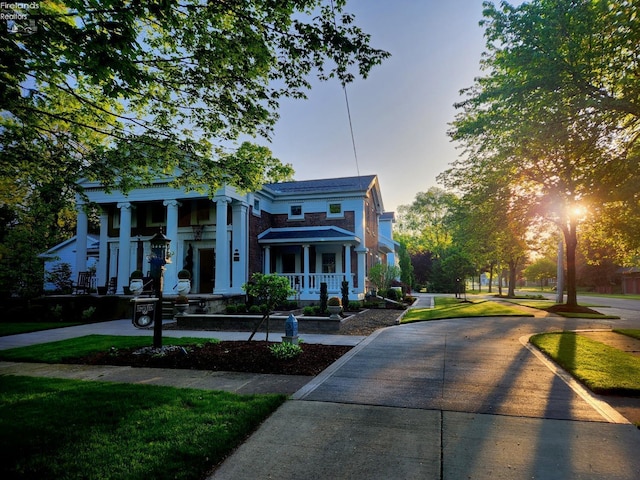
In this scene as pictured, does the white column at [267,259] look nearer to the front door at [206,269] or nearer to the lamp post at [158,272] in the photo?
the front door at [206,269]

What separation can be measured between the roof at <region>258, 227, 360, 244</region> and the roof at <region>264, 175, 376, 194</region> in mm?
2421

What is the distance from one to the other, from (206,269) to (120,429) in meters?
17.2

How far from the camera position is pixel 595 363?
21.7 feet

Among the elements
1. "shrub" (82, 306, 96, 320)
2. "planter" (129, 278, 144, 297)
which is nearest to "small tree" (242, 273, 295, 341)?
"shrub" (82, 306, 96, 320)

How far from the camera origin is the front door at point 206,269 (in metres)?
20.2

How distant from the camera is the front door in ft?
66.4

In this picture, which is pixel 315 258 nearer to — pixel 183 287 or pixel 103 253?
pixel 183 287

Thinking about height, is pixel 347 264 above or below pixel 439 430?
above

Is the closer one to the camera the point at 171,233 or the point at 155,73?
the point at 155,73

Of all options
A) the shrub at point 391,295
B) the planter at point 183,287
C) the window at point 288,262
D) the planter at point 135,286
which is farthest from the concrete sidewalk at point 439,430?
the shrub at point 391,295

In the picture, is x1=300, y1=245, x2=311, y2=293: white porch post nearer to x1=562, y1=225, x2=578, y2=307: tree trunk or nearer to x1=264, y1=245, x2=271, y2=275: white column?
x1=264, y1=245, x2=271, y2=275: white column

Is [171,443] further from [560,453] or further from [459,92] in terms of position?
[459,92]

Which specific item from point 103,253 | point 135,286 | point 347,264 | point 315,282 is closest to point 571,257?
point 347,264

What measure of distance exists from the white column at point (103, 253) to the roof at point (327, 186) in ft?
31.8
